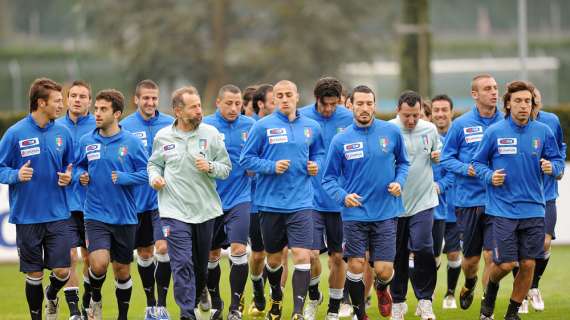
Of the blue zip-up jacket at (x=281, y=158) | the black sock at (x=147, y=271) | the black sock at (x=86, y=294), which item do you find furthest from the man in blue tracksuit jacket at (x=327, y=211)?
the black sock at (x=86, y=294)

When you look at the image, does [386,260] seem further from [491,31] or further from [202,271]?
[491,31]

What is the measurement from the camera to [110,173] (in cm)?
1230

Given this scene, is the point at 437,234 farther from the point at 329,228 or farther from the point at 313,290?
the point at 313,290

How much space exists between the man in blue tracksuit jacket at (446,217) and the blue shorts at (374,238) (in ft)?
6.25

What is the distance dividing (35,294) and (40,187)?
105 cm

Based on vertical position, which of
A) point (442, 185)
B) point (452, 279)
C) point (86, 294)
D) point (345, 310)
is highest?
point (442, 185)

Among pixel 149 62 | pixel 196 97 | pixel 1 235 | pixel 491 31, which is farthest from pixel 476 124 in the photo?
pixel 491 31

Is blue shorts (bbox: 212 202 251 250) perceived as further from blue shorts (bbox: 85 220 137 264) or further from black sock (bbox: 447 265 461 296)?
black sock (bbox: 447 265 461 296)

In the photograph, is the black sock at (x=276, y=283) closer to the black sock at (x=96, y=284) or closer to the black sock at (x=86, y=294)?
the black sock at (x=96, y=284)

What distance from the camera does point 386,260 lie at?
12133 millimetres

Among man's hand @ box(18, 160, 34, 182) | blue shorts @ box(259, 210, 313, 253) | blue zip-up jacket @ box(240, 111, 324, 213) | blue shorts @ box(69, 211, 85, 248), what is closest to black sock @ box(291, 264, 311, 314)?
blue shorts @ box(259, 210, 313, 253)

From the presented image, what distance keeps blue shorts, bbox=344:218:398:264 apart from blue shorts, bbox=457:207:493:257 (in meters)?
1.91

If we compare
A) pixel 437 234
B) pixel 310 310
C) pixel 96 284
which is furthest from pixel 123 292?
pixel 437 234

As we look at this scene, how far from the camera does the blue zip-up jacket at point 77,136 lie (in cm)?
1336
